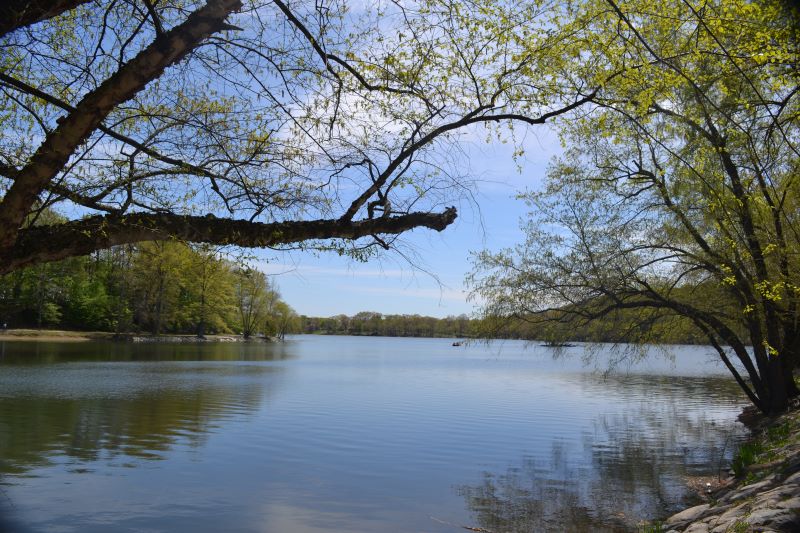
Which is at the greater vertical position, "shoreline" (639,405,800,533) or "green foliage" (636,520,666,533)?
"shoreline" (639,405,800,533)

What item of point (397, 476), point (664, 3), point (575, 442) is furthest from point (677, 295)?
point (664, 3)

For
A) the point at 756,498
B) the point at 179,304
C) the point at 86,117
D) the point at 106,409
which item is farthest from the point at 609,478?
the point at 179,304

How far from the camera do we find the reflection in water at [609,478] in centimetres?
944

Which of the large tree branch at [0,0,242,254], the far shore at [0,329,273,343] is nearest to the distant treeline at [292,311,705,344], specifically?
the large tree branch at [0,0,242,254]

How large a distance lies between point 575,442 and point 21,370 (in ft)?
81.6

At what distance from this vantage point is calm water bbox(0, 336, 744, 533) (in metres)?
9.20

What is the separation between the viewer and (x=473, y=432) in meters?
16.8

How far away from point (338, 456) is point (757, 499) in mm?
8427

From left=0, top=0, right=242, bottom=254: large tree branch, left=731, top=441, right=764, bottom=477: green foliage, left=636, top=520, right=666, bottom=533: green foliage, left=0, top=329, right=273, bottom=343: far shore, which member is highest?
left=0, top=0, right=242, bottom=254: large tree branch

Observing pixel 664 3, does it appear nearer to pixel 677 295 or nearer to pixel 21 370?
pixel 677 295

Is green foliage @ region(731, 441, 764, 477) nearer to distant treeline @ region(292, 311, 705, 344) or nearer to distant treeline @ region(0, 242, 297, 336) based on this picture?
distant treeline @ region(292, 311, 705, 344)

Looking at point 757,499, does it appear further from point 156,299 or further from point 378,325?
point 378,325

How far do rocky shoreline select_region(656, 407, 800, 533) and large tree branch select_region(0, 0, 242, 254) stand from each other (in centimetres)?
667

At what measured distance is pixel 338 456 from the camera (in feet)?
43.2
